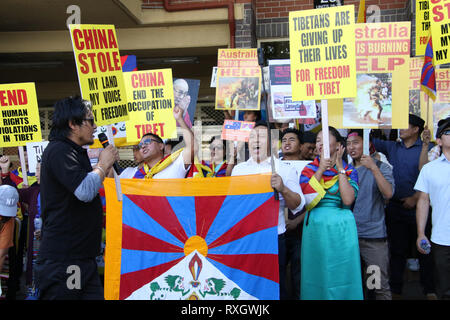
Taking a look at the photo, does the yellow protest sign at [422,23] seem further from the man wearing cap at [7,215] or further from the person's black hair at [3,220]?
the person's black hair at [3,220]

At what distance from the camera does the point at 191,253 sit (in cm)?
378

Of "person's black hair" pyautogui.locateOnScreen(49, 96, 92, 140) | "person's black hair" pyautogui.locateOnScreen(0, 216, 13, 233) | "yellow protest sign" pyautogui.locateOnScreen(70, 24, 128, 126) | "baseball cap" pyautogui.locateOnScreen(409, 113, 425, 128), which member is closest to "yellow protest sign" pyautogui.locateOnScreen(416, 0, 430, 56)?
"baseball cap" pyautogui.locateOnScreen(409, 113, 425, 128)

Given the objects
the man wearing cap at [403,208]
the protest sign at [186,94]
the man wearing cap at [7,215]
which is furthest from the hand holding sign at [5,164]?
the man wearing cap at [403,208]

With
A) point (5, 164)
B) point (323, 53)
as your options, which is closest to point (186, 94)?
point (323, 53)

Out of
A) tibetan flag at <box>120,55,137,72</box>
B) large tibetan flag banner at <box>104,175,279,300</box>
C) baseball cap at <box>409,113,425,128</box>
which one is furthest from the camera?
tibetan flag at <box>120,55,137,72</box>

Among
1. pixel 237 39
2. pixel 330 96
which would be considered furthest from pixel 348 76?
pixel 237 39

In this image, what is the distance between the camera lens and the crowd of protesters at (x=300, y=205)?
3.21 meters

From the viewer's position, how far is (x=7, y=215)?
5.05 meters

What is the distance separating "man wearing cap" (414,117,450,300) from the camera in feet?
13.4

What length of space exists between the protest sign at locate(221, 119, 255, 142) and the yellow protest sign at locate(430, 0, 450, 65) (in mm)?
2133

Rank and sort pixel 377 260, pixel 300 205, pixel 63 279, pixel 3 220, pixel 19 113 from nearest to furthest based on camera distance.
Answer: pixel 63 279
pixel 300 205
pixel 377 260
pixel 3 220
pixel 19 113

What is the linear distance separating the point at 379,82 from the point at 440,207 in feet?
4.43

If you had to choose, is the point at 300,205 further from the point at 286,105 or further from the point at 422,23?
the point at 422,23

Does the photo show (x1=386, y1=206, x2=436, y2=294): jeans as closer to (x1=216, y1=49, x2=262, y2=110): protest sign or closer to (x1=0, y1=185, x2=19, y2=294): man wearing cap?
(x1=216, y1=49, x2=262, y2=110): protest sign
